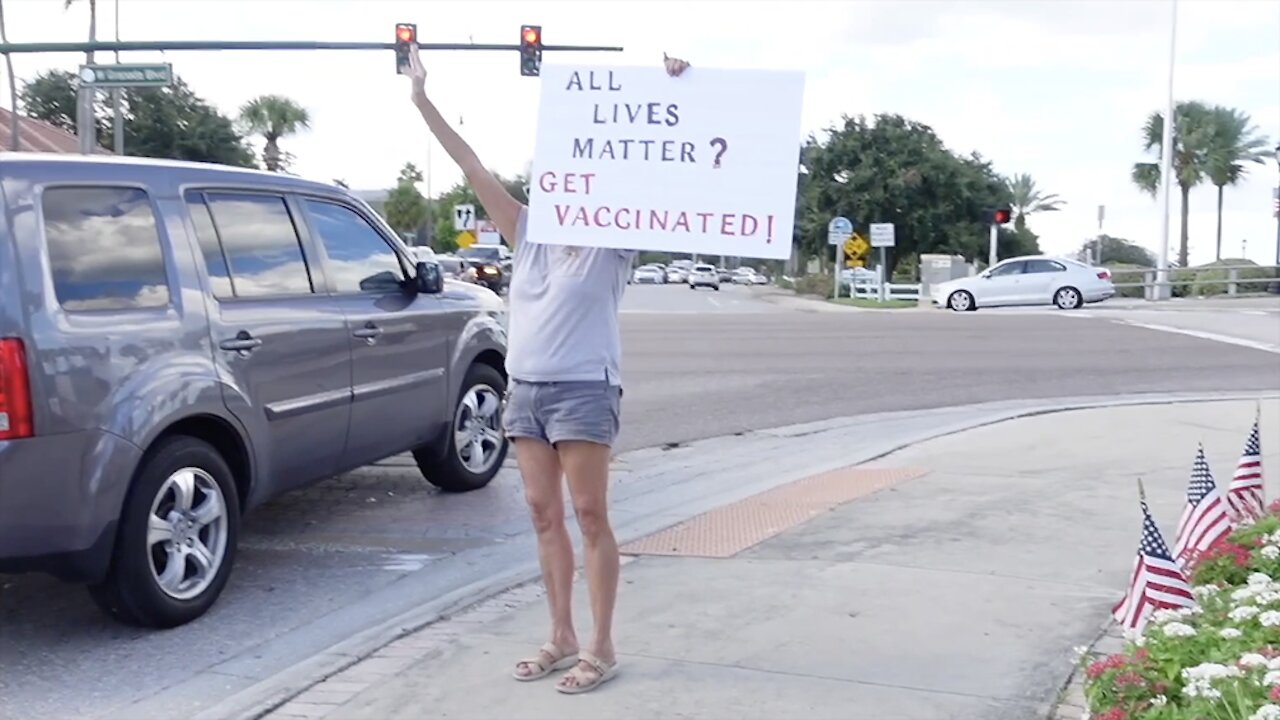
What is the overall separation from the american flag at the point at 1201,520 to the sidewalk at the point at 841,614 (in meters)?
0.36

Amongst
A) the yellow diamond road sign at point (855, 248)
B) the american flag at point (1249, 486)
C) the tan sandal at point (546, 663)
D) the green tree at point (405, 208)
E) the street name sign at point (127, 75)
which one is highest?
the green tree at point (405, 208)

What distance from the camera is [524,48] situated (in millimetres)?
24016

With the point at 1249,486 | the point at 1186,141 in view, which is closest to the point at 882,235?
the point at 1186,141

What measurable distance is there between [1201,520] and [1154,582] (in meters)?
1.31

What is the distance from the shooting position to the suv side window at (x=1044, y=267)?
32.8 m

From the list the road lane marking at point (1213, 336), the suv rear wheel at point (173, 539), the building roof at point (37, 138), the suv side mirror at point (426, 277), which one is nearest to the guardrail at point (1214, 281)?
the road lane marking at point (1213, 336)

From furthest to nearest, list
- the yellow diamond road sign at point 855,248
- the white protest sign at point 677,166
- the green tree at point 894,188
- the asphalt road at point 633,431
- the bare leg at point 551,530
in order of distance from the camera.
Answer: the green tree at point 894,188, the yellow diamond road sign at point 855,248, the asphalt road at point 633,431, the bare leg at point 551,530, the white protest sign at point 677,166

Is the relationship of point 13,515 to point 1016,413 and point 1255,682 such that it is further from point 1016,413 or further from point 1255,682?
point 1016,413

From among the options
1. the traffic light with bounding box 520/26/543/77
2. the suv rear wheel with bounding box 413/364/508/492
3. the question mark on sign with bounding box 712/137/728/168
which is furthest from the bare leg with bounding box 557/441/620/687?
the traffic light with bounding box 520/26/543/77

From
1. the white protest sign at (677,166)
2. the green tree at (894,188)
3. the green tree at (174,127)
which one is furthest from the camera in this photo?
the green tree at (894,188)

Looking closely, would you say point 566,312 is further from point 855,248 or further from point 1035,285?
point 855,248

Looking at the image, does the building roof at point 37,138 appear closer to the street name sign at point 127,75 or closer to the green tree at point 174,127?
the green tree at point 174,127

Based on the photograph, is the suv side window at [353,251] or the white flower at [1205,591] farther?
the suv side window at [353,251]

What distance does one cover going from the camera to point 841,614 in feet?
18.9
